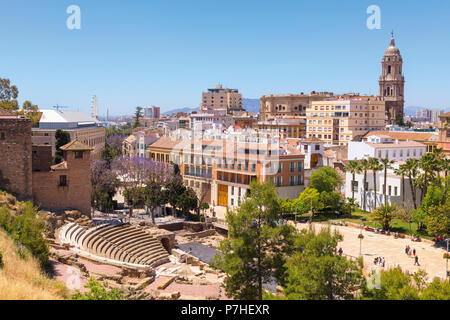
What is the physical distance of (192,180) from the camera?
65.8 metres

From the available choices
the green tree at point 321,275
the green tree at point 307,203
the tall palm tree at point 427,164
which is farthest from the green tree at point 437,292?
the green tree at point 307,203

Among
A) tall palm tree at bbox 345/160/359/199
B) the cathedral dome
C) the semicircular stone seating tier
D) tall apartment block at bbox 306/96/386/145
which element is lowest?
the semicircular stone seating tier

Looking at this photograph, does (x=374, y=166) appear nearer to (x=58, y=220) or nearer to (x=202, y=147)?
(x=202, y=147)

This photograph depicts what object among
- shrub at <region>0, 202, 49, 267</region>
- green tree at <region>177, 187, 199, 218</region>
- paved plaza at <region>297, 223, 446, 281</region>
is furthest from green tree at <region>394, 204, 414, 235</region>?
shrub at <region>0, 202, 49, 267</region>

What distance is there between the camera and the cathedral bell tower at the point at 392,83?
14938 cm

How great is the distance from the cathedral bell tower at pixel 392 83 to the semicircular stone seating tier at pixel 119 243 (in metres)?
127

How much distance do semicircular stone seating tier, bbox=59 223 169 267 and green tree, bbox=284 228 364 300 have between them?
16.9 m

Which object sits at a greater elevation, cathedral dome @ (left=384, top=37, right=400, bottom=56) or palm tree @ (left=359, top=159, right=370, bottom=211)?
cathedral dome @ (left=384, top=37, right=400, bottom=56)

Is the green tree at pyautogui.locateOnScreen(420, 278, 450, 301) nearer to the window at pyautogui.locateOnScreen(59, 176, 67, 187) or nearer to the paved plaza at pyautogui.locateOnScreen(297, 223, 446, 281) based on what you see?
the paved plaza at pyautogui.locateOnScreen(297, 223, 446, 281)

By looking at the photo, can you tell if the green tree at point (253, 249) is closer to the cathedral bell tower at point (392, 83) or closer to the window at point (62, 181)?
the window at point (62, 181)

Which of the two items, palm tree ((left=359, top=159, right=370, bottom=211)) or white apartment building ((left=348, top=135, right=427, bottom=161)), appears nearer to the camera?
palm tree ((left=359, top=159, right=370, bottom=211))

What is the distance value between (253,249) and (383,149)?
165 feet

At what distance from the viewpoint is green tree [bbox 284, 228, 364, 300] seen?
703 inches

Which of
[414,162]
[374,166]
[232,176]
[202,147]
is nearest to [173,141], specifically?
[202,147]
